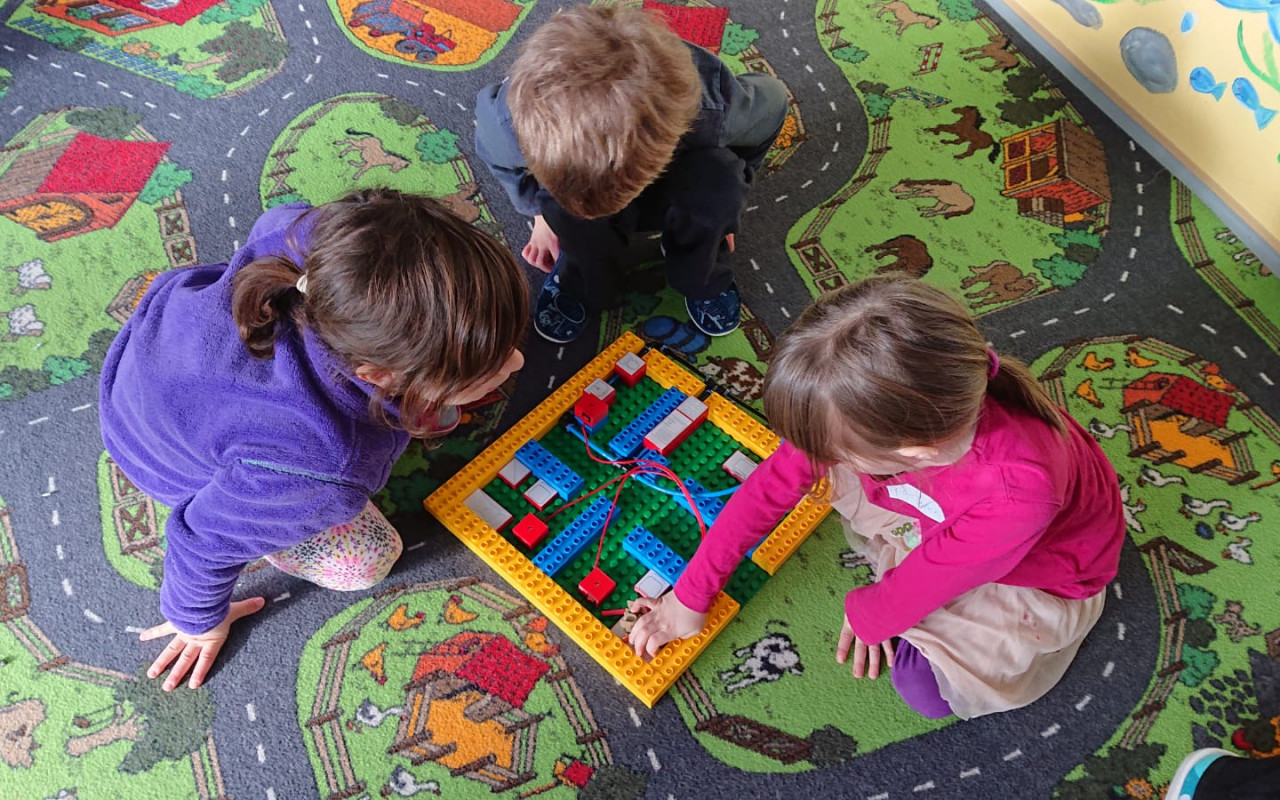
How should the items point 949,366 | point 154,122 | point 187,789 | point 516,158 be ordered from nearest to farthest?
point 949,366 → point 187,789 → point 516,158 → point 154,122

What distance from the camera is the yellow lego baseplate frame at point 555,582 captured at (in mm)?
1041

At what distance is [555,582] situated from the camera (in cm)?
110

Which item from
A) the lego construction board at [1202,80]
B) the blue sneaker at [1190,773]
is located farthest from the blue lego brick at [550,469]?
the lego construction board at [1202,80]

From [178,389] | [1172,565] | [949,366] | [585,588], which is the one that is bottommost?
[585,588]

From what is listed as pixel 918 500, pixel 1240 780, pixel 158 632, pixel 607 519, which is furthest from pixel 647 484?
pixel 1240 780

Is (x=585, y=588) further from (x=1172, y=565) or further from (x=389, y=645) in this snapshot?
(x=1172, y=565)

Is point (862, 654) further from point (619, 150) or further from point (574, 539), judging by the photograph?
point (619, 150)

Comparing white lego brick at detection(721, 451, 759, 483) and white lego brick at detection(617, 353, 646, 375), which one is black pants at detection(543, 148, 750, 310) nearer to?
white lego brick at detection(617, 353, 646, 375)

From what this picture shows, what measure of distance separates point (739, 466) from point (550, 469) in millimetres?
256

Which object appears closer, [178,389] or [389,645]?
[178,389]

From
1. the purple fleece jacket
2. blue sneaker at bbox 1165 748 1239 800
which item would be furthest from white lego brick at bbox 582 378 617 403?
blue sneaker at bbox 1165 748 1239 800

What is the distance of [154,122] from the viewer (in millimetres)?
1521

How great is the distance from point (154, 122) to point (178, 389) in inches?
36.7

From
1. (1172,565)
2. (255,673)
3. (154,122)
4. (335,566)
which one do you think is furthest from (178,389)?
(1172,565)
